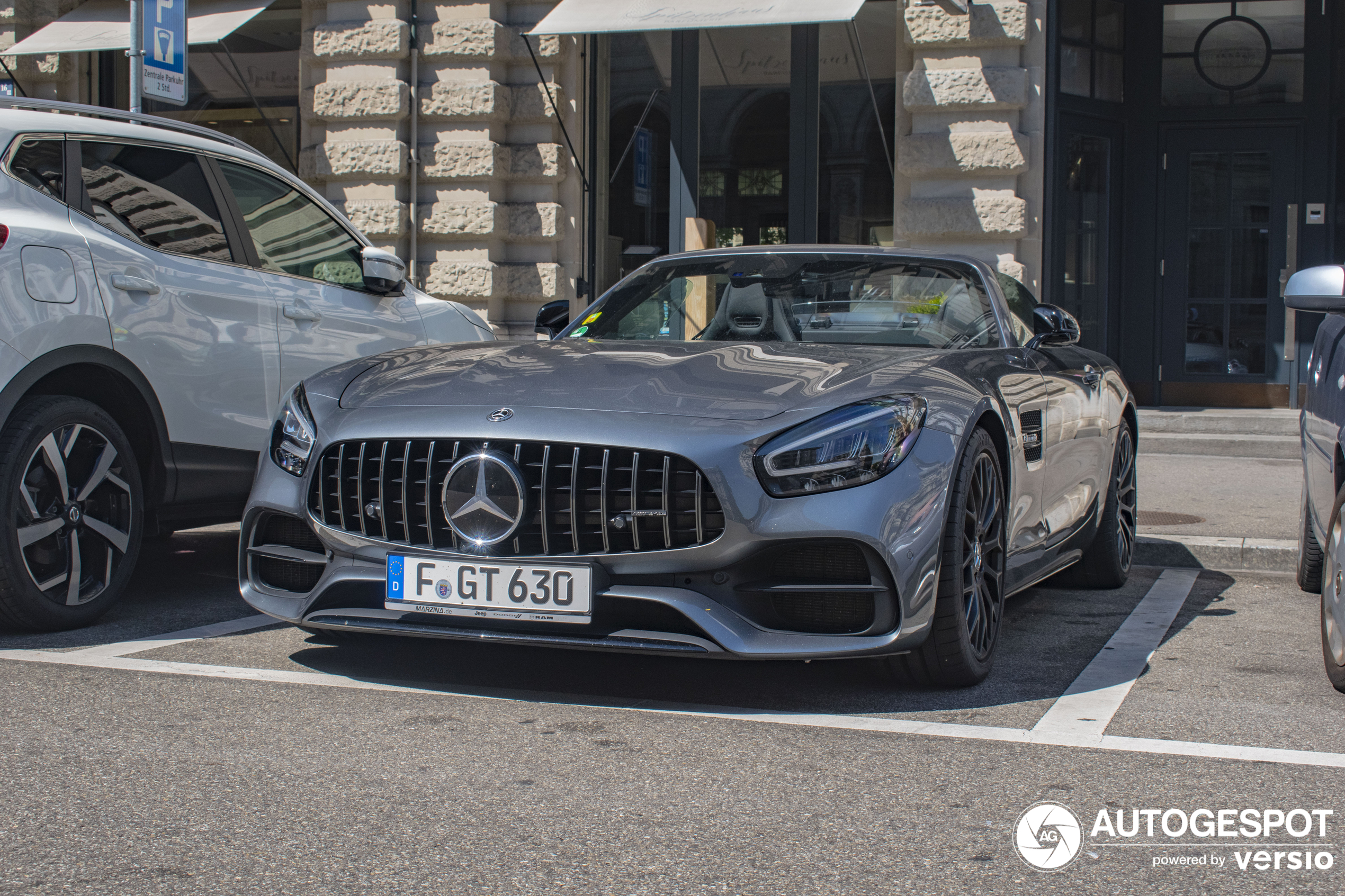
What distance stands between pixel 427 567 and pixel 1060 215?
960cm

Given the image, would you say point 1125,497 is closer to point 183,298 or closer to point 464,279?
point 183,298

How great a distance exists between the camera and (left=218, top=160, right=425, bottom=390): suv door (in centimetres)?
556

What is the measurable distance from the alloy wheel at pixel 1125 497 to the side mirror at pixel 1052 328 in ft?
2.80

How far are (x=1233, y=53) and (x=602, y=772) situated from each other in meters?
11.8

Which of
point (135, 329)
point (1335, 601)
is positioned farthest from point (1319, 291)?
point (135, 329)

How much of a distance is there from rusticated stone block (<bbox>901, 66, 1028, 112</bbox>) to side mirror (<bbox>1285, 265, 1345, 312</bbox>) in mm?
7003

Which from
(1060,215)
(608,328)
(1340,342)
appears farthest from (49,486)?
(1060,215)

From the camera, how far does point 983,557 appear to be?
13.0ft

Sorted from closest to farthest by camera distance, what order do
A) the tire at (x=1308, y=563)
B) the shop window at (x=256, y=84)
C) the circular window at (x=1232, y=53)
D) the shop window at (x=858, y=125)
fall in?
the tire at (x=1308, y=563), the shop window at (x=858, y=125), the circular window at (x=1232, y=53), the shop window at (x=256, y=84)

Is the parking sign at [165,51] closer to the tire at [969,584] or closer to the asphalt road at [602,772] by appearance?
the asphalt road at [602,772]

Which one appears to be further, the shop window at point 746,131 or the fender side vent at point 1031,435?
the shop window at point 746,131

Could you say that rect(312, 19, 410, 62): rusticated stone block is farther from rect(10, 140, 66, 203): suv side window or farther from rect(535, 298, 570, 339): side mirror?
rect(10, 140, 66, 203): suv side window

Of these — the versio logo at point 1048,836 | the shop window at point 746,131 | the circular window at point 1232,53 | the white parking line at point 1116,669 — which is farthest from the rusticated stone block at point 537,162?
the versio logo at point 1048,836

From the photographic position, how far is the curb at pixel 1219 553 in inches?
247
